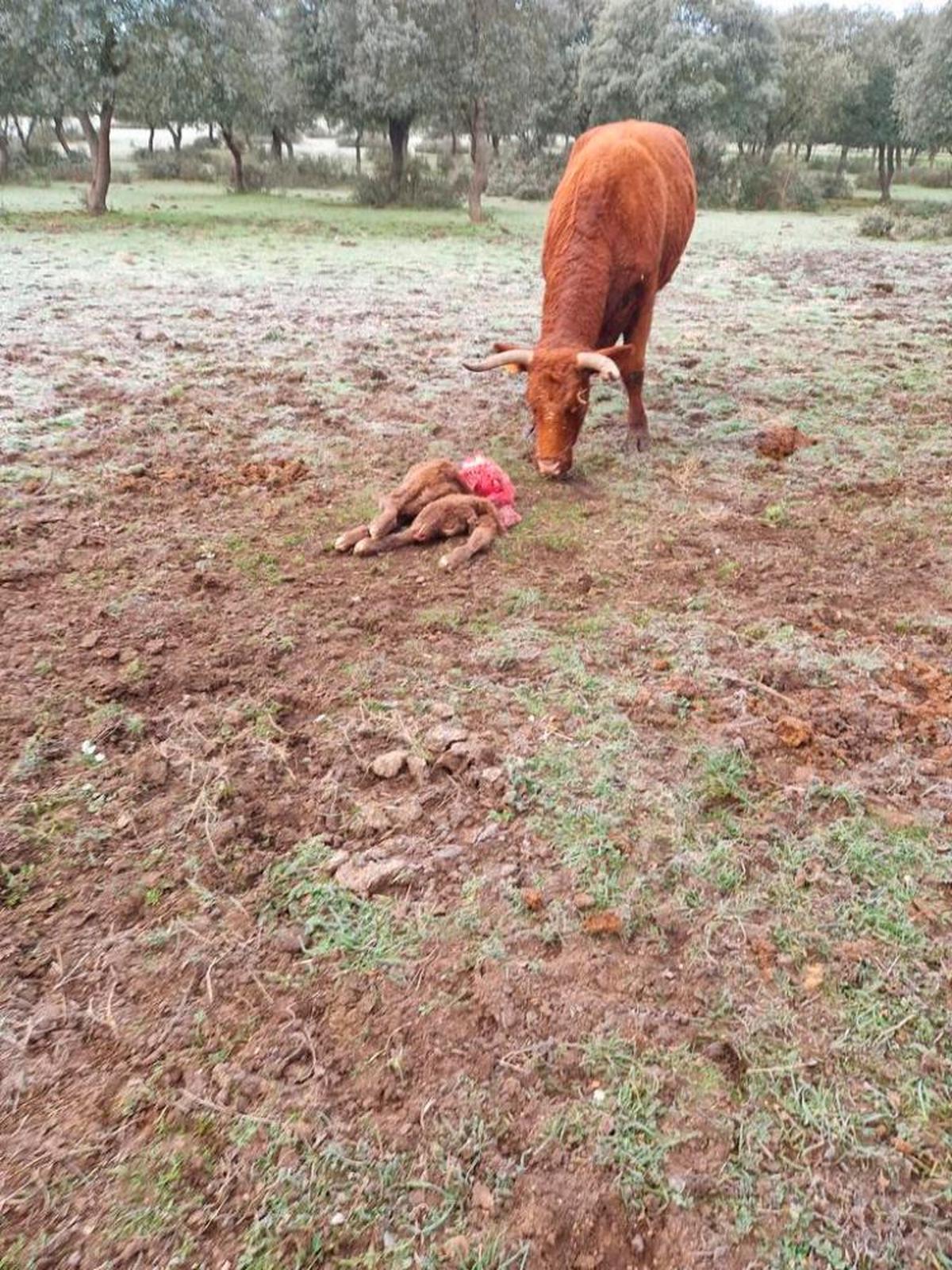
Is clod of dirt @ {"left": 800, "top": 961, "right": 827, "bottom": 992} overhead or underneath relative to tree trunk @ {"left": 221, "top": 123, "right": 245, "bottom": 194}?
underneath

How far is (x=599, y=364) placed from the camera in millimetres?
4598

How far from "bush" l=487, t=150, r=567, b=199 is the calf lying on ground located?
93.9ft

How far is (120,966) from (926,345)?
9234 millimetres

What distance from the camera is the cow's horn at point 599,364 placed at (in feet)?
14.9

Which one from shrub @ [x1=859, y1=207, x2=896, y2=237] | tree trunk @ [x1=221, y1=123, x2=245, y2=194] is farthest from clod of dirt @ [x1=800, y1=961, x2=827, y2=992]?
tree trunk @ [x1=221, y1=123, x2=245, y2=194]

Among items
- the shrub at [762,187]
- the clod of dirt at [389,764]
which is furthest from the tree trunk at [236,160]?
the clod of dirt at [389,764]

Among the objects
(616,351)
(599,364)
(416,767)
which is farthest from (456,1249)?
(616,351)

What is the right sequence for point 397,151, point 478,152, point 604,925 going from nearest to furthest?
point 604,925 < point 478,152 < point 397,151

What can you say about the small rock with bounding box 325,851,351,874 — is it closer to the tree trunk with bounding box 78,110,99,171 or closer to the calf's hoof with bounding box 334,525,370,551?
the calf's hoof with bounding box 334,525,370,551

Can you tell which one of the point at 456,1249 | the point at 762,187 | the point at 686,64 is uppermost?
the point at 686,64

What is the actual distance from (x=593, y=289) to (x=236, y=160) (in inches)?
1094

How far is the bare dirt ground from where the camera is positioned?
1.65 meters

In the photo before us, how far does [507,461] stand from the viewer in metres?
5.45

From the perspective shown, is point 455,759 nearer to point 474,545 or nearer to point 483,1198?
point 483,1198
